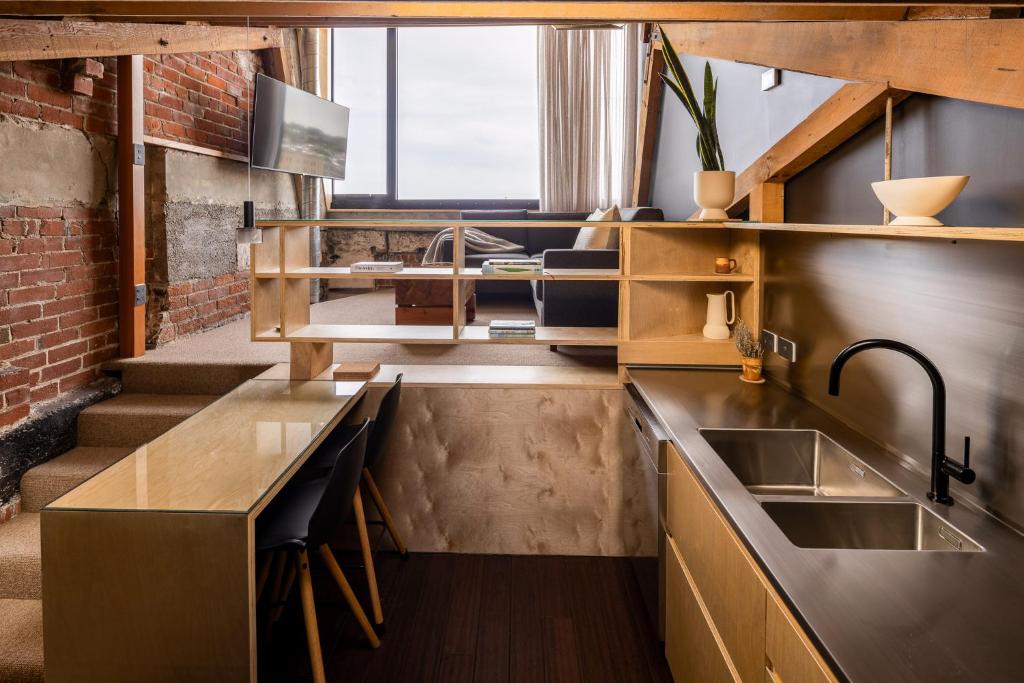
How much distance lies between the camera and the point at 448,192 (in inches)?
325

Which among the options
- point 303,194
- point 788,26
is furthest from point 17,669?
point 303,194

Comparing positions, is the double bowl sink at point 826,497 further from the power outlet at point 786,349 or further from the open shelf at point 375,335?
the open shelf at point 375,335

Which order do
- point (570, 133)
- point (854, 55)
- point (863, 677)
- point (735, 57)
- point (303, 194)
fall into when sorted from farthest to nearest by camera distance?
point (570, 133) → point (303, 194) → point (735, 57) → point (854, 55) → point (863, 677)

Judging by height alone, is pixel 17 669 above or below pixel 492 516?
below

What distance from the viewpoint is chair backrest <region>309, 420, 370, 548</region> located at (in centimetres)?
208

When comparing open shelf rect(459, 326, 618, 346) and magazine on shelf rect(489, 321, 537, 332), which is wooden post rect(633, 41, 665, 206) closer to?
open shelf rect(459, 326, 618, 346)

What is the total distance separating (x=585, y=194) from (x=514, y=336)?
4995 millimetres

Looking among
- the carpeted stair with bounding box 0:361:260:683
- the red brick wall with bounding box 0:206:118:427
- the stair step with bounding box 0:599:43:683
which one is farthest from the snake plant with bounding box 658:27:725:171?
the stair step with bounding box 0:599:43:683

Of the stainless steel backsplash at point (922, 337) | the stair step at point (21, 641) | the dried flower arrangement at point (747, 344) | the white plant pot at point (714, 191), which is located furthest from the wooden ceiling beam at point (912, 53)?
the stair step at point (21, 641)

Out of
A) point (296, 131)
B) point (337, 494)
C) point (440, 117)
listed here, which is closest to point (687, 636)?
point (337, 494)

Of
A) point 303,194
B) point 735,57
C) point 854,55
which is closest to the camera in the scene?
point 854,55

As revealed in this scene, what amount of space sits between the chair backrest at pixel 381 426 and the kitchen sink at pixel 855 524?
1.48 meters

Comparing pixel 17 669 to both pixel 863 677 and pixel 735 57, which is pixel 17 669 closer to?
pixel 863 677

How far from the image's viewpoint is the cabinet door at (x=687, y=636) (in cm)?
172
